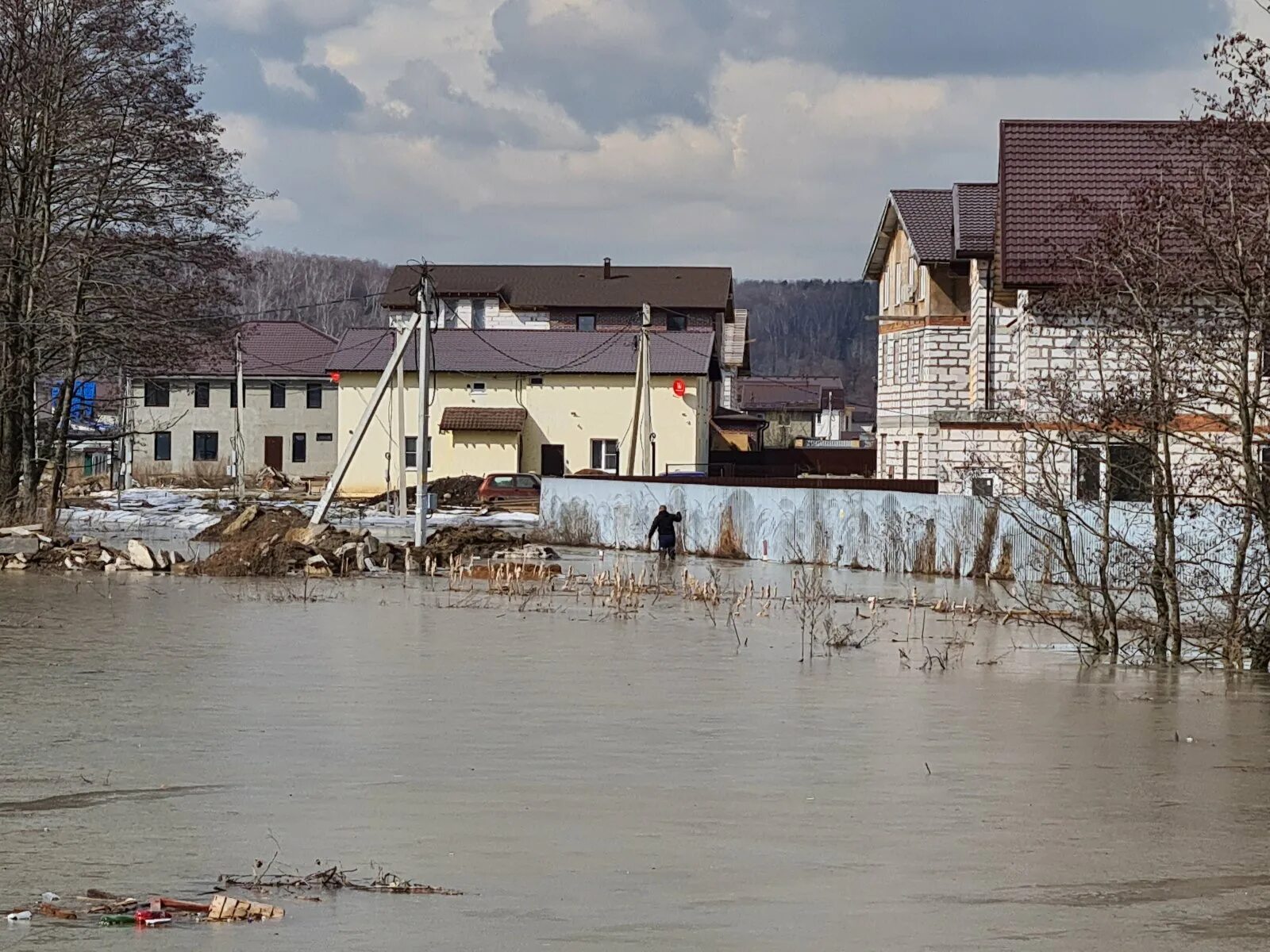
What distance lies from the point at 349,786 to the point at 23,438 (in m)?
30.9

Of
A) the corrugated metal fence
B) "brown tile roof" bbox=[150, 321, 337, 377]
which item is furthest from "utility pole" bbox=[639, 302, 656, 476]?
"brown tile roof" bbox=[150, 321, 337, 377]

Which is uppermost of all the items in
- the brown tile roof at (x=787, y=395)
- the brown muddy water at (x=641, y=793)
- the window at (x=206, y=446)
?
the brown tile roof at (x=787, y=395)

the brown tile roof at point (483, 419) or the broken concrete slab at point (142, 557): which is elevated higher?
the brown tile roof at point (483, 419)

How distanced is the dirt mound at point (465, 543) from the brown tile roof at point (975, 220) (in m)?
15.1

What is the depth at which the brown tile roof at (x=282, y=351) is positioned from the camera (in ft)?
279

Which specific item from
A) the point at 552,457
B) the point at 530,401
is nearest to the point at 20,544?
the point at 552,457

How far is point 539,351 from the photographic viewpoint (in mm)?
71750

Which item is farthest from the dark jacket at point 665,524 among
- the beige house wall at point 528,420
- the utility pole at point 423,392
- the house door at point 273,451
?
the house door at point 273,451

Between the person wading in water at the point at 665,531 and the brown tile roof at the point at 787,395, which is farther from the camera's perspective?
the brown tile roof at the point at 787,395

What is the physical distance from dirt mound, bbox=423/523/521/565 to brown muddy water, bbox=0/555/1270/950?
45.7 ft

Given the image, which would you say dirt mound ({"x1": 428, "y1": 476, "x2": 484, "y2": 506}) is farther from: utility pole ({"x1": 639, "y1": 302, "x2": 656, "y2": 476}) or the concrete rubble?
the concrete rubble

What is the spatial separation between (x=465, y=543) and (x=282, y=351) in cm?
5258

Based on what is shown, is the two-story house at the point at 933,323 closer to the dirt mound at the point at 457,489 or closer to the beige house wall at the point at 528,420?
the beige house wall at the point at 528,420

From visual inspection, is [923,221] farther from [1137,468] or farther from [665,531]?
[1137,468]
